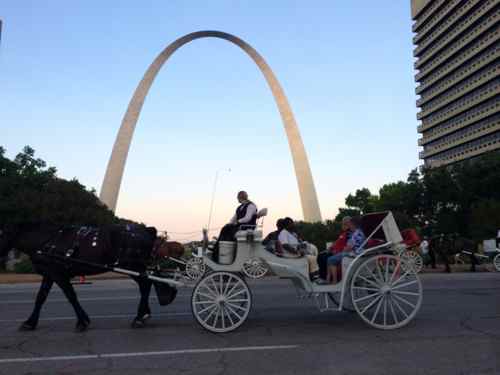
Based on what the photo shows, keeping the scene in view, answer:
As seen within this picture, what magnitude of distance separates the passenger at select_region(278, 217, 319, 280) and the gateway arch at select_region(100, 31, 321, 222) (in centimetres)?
4288

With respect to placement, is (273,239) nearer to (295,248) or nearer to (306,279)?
(295,248)

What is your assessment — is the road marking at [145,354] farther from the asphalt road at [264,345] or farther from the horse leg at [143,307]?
the horse leg at [143,307]

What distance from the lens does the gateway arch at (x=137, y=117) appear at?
50.8m

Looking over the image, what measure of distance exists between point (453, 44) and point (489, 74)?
12.9m

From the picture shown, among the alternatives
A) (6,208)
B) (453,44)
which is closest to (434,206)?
(6,208)

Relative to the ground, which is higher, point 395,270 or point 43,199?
point 43,199

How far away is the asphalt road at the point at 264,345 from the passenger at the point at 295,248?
84cm

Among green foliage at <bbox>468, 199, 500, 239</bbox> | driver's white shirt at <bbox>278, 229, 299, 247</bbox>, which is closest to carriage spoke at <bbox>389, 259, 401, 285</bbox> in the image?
driver's white shirt at <bbox>278, 229, 299, 247</bbox>

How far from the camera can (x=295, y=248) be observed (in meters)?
8.10

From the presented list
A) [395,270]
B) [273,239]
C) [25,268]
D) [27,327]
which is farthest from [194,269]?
[25,268]

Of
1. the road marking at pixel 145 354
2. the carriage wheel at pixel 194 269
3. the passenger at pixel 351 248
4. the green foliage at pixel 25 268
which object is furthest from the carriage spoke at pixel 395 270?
the green foliage at pixel 25 268

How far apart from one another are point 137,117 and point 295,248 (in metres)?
45.5

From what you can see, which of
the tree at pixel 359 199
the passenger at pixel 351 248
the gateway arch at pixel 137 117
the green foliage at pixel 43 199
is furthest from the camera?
the tree at pixel 359 199

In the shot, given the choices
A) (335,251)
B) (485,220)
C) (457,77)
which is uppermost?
(457,77)
